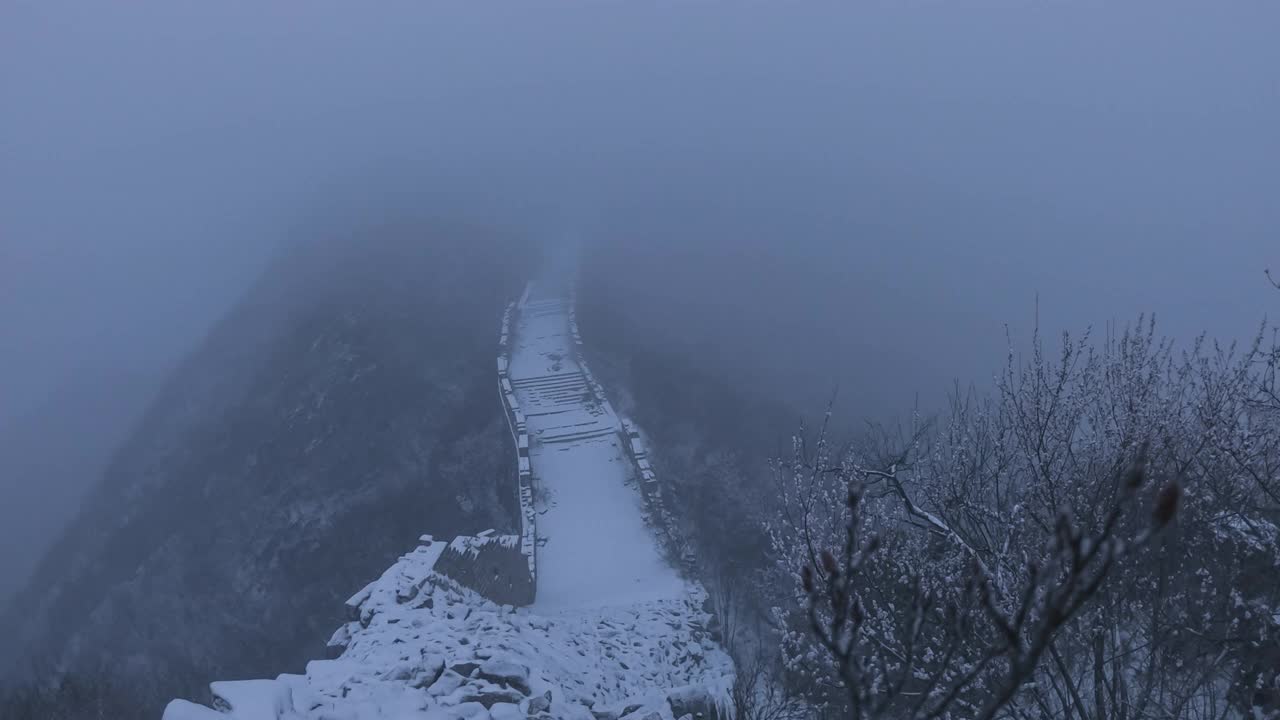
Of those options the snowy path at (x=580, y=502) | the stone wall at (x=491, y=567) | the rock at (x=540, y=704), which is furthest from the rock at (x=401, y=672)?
the snowy path at (x=580, y=502)

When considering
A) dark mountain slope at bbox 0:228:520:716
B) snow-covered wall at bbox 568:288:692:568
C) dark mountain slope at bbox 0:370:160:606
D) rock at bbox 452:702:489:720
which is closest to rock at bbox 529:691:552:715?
rock at bbox 452:702:489:720

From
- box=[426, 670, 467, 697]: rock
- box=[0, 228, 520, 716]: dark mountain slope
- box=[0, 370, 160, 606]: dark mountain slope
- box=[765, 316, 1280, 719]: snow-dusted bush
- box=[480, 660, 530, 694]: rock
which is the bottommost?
box=[0, 370, 160, 606]: dark mountain slope

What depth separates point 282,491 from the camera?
17.1 meters

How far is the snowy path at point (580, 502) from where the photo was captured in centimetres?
1085

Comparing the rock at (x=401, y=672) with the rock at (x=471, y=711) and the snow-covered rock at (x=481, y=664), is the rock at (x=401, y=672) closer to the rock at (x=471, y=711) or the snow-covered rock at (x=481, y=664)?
the snow-covered rock at (x=481, y=664)

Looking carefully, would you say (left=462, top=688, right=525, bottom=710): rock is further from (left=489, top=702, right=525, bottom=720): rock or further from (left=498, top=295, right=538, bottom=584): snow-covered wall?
(left=498, top=295, right=538, bottom=584): snow-covered wall

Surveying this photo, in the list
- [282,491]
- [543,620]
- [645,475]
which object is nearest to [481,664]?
[543,620]

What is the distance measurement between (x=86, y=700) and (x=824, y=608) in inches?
371

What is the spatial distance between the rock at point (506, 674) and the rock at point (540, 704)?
21cm

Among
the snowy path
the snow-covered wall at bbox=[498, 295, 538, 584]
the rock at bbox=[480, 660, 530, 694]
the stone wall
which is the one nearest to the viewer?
the rock at bbox=[480, 660, 530, 694]

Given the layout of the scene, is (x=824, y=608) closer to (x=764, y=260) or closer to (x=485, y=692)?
(x=485, y=692)

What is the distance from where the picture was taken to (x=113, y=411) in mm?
36062

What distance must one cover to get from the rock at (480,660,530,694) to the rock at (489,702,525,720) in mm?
382

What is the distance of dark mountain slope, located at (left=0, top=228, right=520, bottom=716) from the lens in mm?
14430
